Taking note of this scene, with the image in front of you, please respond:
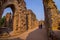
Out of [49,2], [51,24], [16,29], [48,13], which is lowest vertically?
[16,29]

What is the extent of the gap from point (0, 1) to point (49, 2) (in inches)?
338

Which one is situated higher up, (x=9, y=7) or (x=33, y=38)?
(x=9, y=7)

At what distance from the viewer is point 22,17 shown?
789 inches

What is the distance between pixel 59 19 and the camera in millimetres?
16703

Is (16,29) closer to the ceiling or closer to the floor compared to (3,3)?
closer to the floor

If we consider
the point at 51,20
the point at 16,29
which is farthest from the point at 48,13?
the point at 16,29

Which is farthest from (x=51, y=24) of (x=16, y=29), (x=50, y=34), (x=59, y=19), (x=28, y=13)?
(x=28, y=13)

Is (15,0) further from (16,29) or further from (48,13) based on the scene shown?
(48,13)

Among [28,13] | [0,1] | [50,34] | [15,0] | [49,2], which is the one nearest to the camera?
[50,34]

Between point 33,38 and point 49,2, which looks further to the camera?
point 49,2

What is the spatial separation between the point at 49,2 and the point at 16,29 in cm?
764

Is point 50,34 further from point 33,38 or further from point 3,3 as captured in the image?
point 3,3

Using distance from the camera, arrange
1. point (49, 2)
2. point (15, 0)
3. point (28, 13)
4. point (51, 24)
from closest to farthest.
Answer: point (51, 24) < point (49, 2) < point (15, 0) < point (28, 13)

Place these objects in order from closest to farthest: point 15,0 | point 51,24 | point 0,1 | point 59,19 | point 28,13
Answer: point 51,24 < point 59,19 < point 0,1 < point 15,0 < point 28,13
